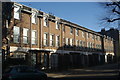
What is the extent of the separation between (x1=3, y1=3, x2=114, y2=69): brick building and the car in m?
8.64

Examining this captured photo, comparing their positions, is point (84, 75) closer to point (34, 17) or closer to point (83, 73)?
point (83, 73)

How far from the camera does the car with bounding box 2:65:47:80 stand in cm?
1467

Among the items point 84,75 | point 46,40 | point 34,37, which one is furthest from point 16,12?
point 84,75

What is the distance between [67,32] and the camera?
37875mm

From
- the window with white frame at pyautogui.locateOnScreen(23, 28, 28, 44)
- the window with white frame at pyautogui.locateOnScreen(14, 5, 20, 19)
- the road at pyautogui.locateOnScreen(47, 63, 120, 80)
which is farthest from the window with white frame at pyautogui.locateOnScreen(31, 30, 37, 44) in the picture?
the road at pyautogui.locateOnScreen(47, 63, 120, 80)

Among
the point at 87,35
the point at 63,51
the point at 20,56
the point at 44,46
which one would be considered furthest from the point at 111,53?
the point at 20,56

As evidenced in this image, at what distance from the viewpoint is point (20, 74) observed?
1499 centimetres

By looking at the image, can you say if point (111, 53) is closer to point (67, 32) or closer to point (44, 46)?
point (67, 32)

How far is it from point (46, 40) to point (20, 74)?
1624 cm

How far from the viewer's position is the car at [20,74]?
1467 cm

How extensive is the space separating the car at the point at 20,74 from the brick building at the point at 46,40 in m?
8.64

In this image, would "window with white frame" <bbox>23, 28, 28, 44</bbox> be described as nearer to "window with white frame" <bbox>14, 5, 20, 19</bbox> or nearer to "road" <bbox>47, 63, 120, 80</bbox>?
"window with white frame" <bbox>14, 5, 20, 19</bbox>

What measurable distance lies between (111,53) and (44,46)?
4293 cm

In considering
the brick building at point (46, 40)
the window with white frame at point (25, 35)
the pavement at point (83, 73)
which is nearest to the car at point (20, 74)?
the pavement at point (83, 73)
